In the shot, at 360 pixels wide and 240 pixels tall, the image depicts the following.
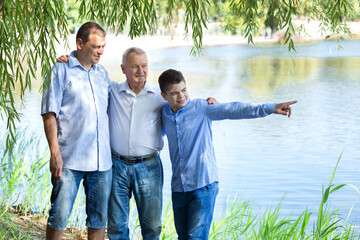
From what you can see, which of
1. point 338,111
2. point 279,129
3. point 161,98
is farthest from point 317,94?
point 161,98

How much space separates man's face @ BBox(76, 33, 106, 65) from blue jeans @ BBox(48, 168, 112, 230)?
1.94 ft

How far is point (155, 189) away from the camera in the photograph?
132 inches

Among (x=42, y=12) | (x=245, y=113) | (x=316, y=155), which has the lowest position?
(x=316, y=155)

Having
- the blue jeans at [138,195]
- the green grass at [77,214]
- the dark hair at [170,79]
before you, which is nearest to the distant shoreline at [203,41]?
the green grass at [77,214]

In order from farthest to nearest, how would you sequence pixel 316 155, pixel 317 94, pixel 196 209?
1. pixel 317 94
2. pixel 316 155
3. pixel 196 209

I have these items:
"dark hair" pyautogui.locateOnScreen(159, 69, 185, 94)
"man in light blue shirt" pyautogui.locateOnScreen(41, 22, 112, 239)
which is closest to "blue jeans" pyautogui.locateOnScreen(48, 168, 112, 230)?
"man in light blue shirt" pyautogui.locateOnScreen(41, 22, 112, 239)

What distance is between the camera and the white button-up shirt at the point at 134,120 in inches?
128

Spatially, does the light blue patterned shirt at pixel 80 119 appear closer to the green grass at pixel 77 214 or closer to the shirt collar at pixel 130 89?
the shirt collar at pixel 130 89

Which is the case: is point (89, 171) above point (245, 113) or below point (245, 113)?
below

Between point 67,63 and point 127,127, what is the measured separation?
46 cm

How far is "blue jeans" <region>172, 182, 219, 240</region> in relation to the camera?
311cm

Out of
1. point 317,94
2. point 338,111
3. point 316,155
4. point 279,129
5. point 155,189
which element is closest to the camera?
point 155,189

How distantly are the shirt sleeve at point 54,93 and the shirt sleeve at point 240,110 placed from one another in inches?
30.5

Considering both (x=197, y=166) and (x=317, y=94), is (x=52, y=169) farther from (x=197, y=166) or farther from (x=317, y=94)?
(x=317, y=94)
